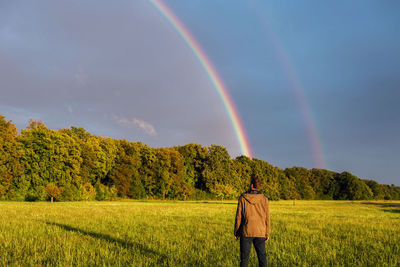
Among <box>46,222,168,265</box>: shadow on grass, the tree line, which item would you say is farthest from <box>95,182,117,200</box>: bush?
<box>46,222,168,265</box>: shadow on grass

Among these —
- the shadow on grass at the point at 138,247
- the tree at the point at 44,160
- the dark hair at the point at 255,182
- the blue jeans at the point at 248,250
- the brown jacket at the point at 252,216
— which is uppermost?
the tree at the point at 44,160

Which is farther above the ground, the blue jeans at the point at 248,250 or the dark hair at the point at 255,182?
the dark hair at the point at 255,182

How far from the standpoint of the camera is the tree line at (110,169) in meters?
56.6

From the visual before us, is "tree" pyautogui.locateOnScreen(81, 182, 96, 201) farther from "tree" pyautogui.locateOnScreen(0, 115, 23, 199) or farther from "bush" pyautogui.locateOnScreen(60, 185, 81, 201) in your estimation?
"tree" pyautogui.locateOnScreen(0, 115, 23, 199)

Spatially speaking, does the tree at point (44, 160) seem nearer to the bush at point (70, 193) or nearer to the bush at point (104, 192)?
the bush at point (70, 193)

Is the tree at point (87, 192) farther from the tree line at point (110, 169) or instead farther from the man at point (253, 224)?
the man at point (253, 224)

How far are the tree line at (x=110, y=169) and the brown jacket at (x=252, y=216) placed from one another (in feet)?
178

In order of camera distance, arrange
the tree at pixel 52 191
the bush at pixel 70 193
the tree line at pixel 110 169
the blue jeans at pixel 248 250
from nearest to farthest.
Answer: the blue jeans at pixel 248 250
the tree at pixel 52 191
the tree line at pixel 110 169
the bush at pixel 70 193

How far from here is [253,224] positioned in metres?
6.94

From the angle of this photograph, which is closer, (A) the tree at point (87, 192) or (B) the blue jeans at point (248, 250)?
(B) the blue jeans at point (248, 250)

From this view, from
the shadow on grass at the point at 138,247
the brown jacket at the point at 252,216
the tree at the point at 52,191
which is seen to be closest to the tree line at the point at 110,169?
the tree at the point at 52,191

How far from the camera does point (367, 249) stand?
11.8 meters

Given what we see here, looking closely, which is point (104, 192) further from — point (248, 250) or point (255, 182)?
point (255, 182)

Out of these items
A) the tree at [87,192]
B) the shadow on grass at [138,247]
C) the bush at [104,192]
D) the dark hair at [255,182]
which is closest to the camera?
the dark hair at [255,182]
